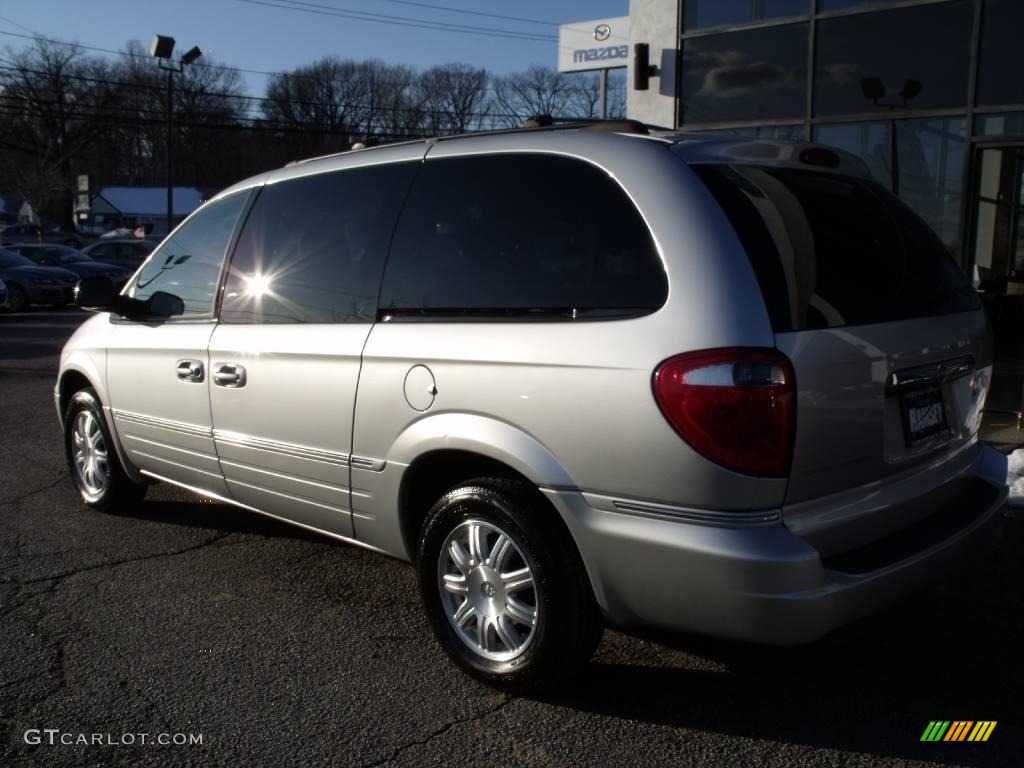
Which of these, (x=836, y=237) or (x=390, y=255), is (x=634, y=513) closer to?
(x=836, y=237)

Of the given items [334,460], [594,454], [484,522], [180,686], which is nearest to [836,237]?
[594,454]

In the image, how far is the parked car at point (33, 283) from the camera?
20.1m

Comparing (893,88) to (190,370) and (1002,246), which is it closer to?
(1002,246)

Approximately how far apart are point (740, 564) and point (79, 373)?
4245 mm

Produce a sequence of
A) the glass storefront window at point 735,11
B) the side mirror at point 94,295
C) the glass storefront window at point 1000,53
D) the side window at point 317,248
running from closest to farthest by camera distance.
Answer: the side window at point 317,248
the side mirror at point 94,295
the glass storefront window at point 1000,53
the glass storefront window at point 735,11

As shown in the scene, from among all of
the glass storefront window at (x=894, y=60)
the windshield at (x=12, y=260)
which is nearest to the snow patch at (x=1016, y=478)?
the glass storefront window at (x=894, y=60)

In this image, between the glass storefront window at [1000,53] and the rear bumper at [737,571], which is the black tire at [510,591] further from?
the glass storefront window at [1000,53]

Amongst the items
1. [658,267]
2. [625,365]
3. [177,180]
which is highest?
[177,180]

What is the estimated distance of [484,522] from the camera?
3131mm

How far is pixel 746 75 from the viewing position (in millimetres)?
10336

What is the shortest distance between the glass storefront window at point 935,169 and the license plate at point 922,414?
6541 mm

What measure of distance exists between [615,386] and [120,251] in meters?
26.4

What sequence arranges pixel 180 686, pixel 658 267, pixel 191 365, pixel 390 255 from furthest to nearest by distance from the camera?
pixel 191 365 < pixel 390 255 < pixel 180 686 < pixel 658 267

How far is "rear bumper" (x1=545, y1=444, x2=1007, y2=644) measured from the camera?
8.45ft
